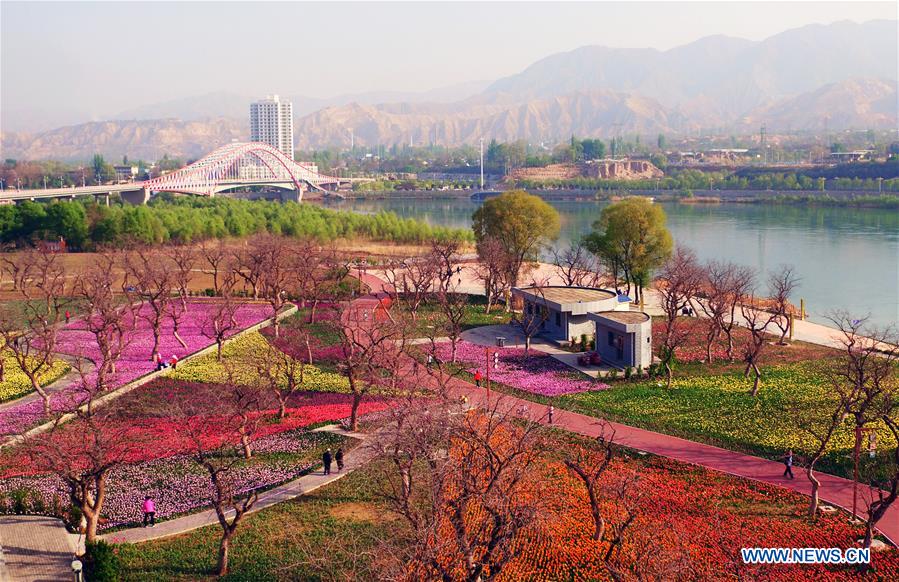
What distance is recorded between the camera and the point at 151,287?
3147cm

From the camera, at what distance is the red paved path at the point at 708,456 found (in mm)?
13602

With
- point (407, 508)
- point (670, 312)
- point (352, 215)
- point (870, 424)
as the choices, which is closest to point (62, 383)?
point (407, 508)

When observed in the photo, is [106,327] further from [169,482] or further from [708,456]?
[708,456]

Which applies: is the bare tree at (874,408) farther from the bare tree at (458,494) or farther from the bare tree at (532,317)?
the bare tree at (532,317)

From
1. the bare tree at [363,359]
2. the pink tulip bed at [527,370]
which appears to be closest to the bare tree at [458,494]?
the bare tree at [363,359]

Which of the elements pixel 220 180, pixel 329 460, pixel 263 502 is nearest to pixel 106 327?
pixel 329 460

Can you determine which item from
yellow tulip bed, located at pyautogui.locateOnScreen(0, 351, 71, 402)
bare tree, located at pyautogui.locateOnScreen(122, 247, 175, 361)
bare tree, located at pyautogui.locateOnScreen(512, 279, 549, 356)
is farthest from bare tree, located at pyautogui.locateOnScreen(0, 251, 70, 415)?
bare tree, located at pyautogui.locateOnScreen(512, 279, 549, 356)

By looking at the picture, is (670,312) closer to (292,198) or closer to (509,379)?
(509,379)

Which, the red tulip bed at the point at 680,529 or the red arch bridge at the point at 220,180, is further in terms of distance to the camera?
the red arch bridge at the point at 220,180

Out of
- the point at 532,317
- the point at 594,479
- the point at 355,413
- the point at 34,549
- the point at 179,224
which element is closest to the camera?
the point at 594,479

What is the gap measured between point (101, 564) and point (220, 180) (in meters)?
76.6

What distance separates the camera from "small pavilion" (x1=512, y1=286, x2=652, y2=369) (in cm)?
2152

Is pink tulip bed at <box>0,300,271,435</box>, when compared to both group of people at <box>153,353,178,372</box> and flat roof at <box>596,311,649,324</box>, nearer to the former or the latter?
group of people at <box>153,353,178,372</box>

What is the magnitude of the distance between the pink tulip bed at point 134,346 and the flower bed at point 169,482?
2587 mm
